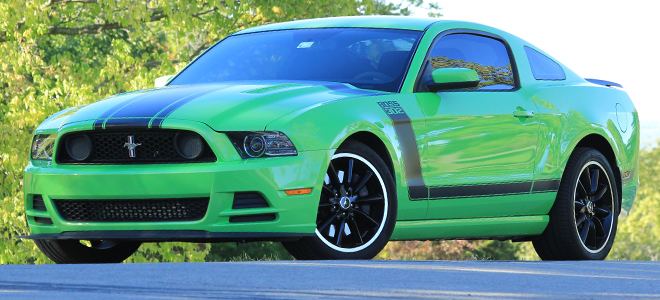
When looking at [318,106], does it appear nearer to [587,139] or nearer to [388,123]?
[388,123]

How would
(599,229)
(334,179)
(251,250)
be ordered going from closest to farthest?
(334,179) → (599,229) → (251,250)

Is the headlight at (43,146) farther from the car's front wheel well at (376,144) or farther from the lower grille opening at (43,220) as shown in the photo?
the car's front wheel well at (376,144)

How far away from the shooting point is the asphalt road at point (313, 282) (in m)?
3.79

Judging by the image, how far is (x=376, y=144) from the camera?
18.9 feet

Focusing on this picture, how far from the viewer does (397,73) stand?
6.23 m

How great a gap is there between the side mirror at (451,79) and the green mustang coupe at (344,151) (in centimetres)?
1

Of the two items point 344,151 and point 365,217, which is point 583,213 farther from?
point 344,151

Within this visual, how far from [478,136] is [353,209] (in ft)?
4.01

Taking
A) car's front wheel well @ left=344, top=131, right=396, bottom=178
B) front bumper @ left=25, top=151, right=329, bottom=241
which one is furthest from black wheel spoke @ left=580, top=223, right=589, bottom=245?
front bumper @ left=25, top=151, right=329, bottom=241

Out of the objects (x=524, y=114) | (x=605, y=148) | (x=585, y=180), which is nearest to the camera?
(x=524, y=114)

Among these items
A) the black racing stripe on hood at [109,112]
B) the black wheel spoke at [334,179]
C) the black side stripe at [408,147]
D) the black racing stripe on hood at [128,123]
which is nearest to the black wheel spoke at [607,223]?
the black side stripe at [408,147]

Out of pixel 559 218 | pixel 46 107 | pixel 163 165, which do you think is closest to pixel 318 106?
pixel 163 165

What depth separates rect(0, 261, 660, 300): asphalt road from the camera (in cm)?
379

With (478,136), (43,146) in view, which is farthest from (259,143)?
(478,136)
